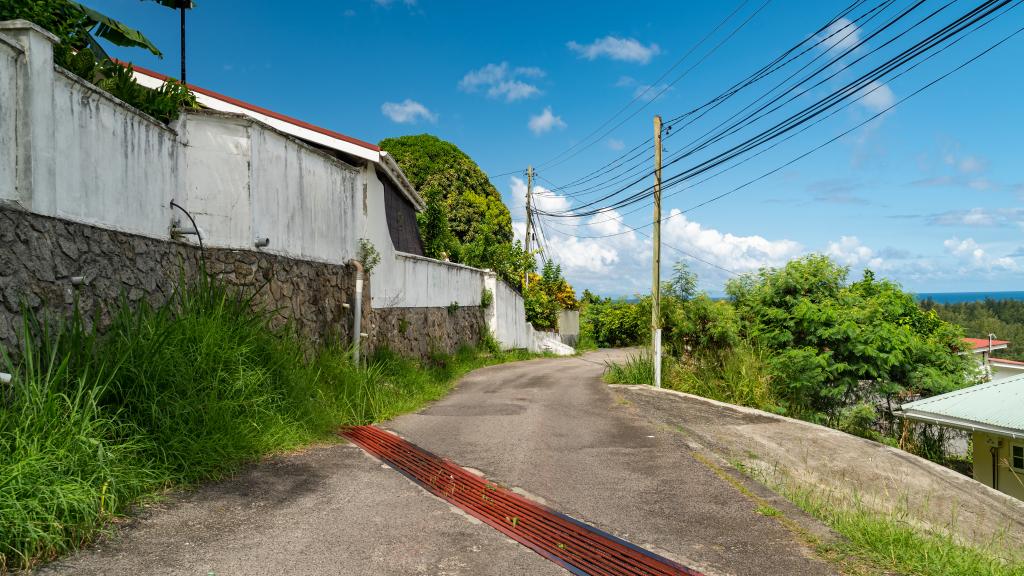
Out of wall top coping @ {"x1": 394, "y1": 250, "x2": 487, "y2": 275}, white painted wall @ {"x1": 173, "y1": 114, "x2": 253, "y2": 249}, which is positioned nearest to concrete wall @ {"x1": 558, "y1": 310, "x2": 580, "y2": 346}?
wall top coping @ {"x1": 394, "y1": 250, "x2": 487, "y2": 275}

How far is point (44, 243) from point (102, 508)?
244cm

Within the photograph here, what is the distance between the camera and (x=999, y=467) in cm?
1506

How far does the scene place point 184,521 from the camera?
4.87 m

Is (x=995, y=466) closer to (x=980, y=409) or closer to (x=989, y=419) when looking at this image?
(x=980, y=409)

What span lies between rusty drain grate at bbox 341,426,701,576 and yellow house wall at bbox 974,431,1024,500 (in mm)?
14020

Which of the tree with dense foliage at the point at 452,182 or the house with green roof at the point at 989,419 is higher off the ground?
the tree with dense foliage at the point at 452,182

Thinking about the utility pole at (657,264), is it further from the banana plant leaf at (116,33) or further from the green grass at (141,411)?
the banana plant leaf at (116,33)

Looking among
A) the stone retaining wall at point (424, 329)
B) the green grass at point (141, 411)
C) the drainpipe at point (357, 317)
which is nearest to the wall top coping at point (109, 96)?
the green grass at point (141, 411)

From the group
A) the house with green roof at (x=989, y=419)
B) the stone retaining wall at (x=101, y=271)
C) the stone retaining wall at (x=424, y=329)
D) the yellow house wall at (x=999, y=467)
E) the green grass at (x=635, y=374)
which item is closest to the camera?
the stone retaining wall at (x=101, y=271)

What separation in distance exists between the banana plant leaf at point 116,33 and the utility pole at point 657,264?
1197cm

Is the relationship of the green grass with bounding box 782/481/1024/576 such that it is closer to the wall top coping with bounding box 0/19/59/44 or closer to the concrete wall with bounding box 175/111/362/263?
the wall top coping with bounding box 0/19/59/44

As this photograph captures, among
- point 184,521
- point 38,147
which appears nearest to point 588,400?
point 184,521

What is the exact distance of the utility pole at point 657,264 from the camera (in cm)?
1520

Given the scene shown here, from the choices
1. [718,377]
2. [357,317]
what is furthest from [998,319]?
[357,317]
